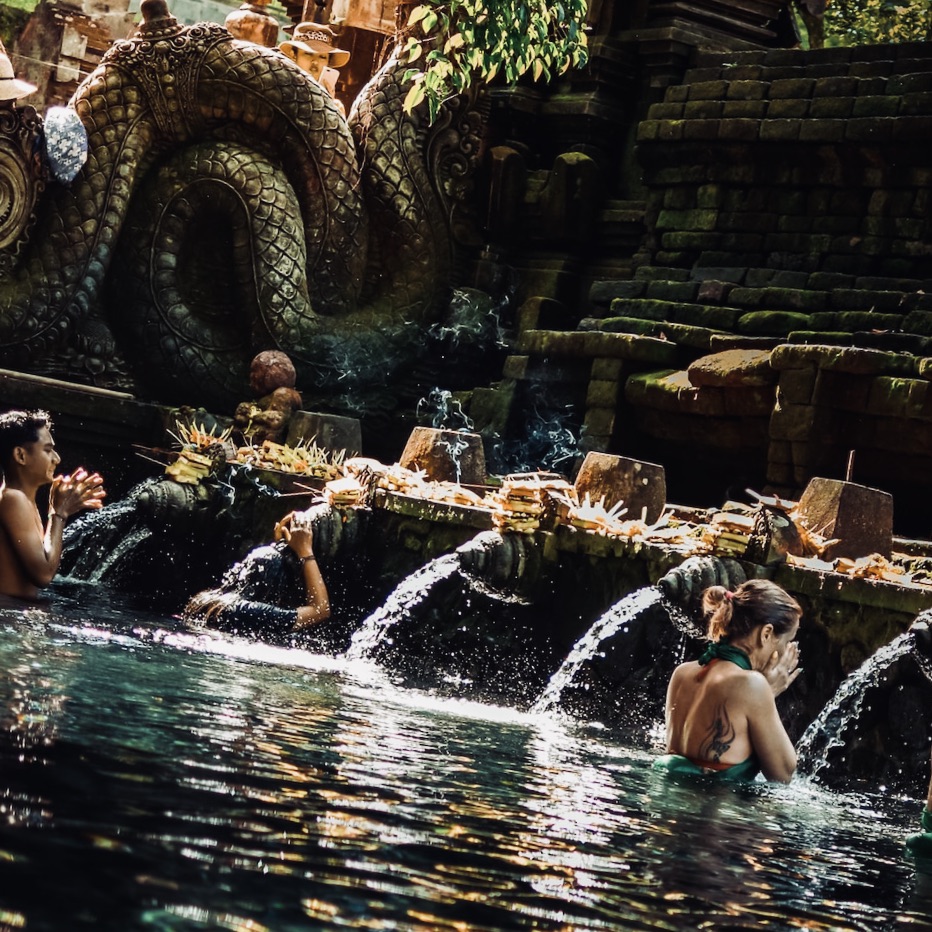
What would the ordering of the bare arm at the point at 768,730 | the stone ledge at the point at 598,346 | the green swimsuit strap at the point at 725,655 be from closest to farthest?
the bare arm at the point at 768,730, the green swimsuit strap at the point at 725,655, the stone ledge at the point at 598,346

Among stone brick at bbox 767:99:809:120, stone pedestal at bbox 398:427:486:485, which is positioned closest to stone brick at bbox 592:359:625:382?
stone pedestal at bbox 398:427:486:485

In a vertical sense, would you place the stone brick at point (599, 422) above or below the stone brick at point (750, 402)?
below

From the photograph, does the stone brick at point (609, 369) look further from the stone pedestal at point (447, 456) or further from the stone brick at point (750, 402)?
the stone pedestal at point (447, 456)

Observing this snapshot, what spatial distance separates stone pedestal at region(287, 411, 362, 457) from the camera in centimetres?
1317

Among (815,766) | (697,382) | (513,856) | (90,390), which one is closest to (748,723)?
(815,766)

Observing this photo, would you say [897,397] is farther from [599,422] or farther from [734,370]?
[599,422]

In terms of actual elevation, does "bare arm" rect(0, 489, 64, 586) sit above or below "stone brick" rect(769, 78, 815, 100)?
below

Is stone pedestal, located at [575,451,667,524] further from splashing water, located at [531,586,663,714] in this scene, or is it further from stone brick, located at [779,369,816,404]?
stone brick, located at [779,369,816,404]

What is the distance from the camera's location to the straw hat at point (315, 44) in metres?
16.6

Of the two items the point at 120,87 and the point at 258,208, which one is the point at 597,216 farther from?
the point at 120,87

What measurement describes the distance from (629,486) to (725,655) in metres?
3.34

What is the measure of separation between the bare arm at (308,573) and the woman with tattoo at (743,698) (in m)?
3.44

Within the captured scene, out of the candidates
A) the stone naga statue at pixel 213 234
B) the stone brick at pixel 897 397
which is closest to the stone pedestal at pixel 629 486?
the stone brick at pixel 897 397

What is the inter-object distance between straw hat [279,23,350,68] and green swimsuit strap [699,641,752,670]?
36.4ft
